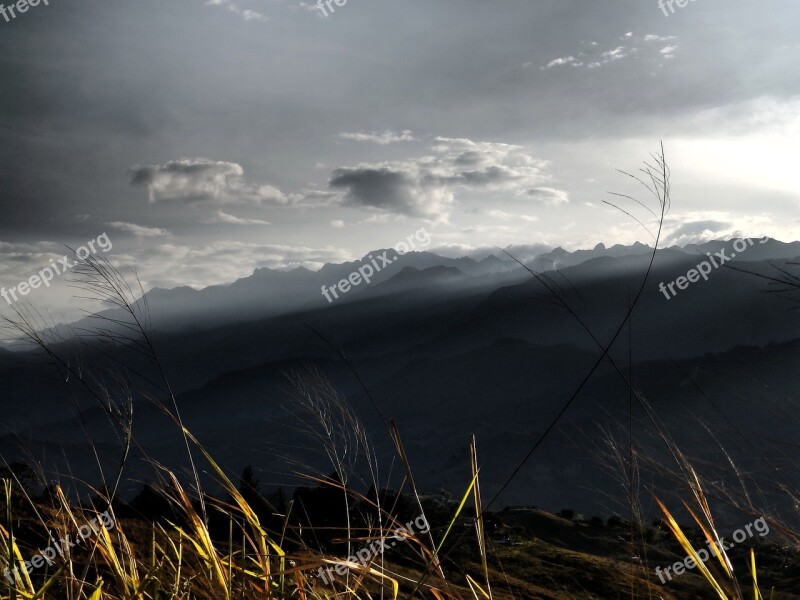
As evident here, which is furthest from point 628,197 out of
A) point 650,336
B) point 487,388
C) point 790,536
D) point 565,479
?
point 650,336

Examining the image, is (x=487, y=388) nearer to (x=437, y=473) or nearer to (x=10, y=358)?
(x=437, y=473)

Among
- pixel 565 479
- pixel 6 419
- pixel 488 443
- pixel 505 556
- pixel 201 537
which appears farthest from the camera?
pixel 488 443

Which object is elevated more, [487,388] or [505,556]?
A: [505,556]

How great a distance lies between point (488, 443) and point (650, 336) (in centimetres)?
9210

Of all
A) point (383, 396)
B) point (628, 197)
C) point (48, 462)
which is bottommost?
point (383, 396)

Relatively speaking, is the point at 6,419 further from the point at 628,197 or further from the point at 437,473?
the point at 437,473

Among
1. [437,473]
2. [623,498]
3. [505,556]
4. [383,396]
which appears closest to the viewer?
[623,498]

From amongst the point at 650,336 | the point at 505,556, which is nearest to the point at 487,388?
the point at 650,336

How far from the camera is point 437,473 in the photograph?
98188 mm

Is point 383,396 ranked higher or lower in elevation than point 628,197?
lower

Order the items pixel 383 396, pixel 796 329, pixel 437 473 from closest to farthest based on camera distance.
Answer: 1. pixel 437 473
2. pixel 796 329
3. pixel 383 396

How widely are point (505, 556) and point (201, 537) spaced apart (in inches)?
392

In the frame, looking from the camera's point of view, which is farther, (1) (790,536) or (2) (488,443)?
(2) (488,443)

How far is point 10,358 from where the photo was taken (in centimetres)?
392
